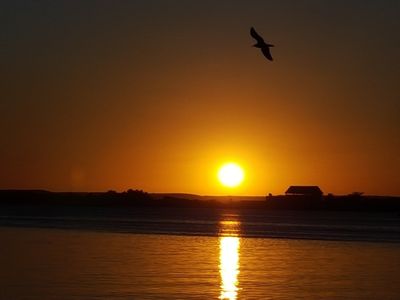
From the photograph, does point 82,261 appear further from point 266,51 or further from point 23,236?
point 23,236

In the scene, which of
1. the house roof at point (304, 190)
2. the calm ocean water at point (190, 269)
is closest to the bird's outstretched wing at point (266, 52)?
the calm ocean water at point (190, 269)

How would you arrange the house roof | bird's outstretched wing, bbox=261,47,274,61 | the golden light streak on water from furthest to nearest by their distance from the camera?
the house roof < bird's outstretched wing, bbox=261,47,274,61 < the golden light streak on water

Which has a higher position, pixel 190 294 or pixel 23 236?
pixel 23 236

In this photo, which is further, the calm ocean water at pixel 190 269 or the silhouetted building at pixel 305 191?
the silhouetted building at pixel 305 191

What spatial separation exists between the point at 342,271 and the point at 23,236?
20.7 m

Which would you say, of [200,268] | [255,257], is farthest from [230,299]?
[255,257]

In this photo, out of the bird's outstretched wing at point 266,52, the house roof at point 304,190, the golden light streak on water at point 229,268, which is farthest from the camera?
the house roof at point 304,190

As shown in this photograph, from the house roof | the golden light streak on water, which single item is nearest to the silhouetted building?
the house roof

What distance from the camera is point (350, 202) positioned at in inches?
6668

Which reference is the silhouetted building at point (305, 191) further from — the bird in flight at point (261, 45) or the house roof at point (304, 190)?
the bird in flight at point (261, 45)

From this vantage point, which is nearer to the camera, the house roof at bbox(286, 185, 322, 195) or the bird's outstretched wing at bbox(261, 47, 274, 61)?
the bird's outstretched wing at bbox(261, 47, 274, 61)

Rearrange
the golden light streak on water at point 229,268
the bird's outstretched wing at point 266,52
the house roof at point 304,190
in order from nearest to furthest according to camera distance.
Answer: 1. the golden light streak on water at point 229,268
2. the bird's outstretched wing at point 266,52
3. the house roof at point 304,190

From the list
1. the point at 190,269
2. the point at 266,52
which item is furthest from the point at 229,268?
the point at 266,52

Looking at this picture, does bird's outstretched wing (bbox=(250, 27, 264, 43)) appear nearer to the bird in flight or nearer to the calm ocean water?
the bird in flight
